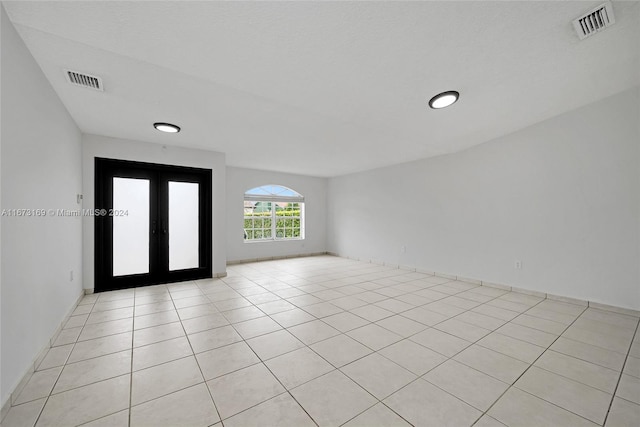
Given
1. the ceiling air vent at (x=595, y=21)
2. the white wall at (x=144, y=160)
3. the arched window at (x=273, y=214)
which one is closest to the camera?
the ceiling air vent at (x=595, y=21)

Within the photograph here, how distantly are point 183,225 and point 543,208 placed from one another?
5860 mm

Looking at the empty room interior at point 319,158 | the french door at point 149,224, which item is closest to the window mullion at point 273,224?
the empty room interior at point 319,158

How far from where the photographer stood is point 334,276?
5.07 meters

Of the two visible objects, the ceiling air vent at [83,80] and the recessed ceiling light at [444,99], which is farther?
the recessed ceiling light at [444,99]

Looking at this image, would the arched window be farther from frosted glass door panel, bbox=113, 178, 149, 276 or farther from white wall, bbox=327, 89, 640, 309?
white wall, bbox=327, 89, 640, 309

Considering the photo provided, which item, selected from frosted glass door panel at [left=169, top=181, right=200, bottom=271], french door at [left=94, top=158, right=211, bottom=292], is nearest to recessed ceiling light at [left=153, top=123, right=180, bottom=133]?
french door at [left=94, top=158, right=211, bottom=292]

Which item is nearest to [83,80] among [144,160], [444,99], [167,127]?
[167,127]

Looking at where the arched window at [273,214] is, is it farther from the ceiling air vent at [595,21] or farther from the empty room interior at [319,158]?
the ceiling air vent at [595,21]

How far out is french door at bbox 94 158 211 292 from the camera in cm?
397

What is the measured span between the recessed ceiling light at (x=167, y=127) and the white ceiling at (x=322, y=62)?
0.13 metres

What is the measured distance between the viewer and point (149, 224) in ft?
14.3

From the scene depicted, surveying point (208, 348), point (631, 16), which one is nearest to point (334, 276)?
point (208, 348)

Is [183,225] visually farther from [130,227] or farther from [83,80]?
[83,80]

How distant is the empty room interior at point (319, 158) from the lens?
166 cm
